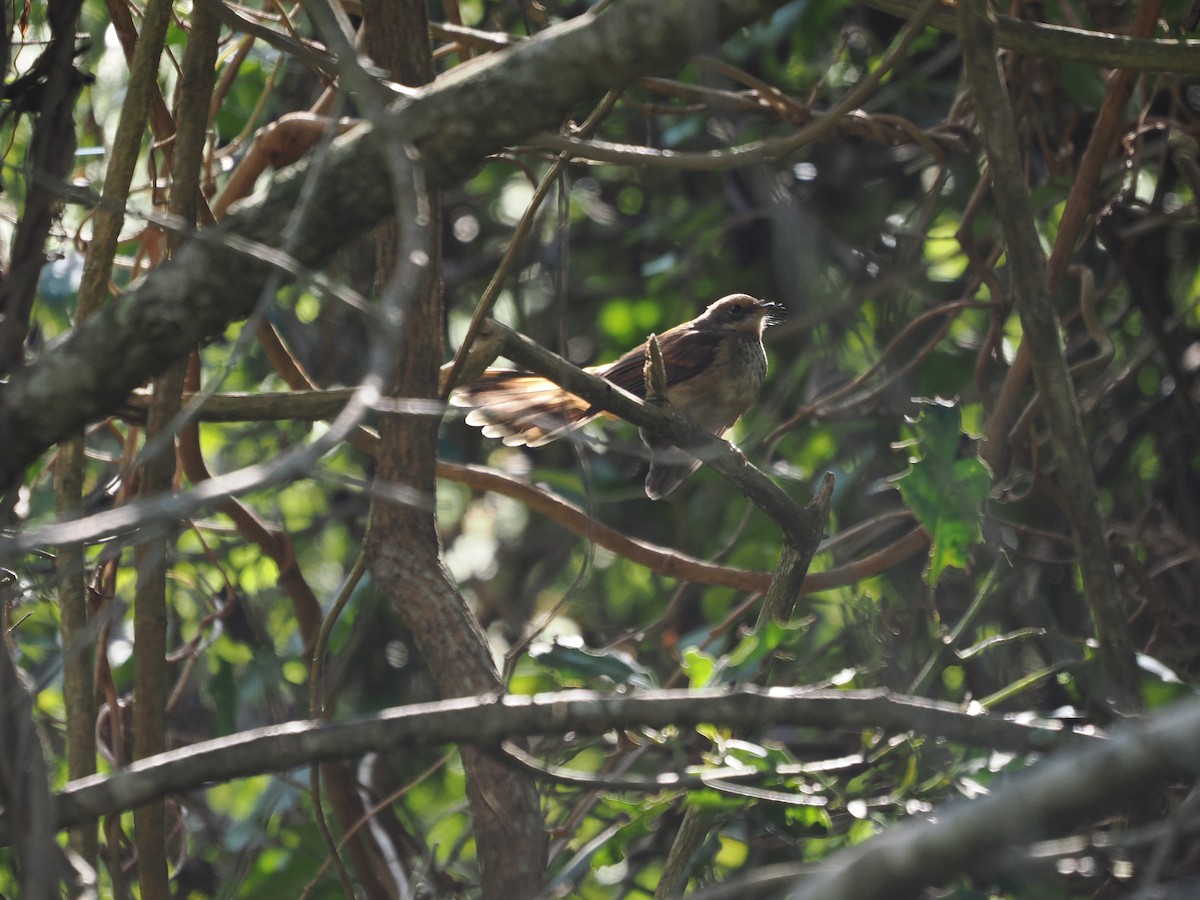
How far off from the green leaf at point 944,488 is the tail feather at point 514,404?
1.88m

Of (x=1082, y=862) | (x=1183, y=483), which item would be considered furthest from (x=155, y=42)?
(x=1183, y=483)

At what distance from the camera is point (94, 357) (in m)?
1.62

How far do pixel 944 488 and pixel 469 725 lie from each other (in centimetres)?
127

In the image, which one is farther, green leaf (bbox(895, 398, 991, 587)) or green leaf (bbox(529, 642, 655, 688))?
green leaf (bbox(895, 398, 991, 587))

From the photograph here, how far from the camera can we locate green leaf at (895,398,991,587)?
2.46 metres

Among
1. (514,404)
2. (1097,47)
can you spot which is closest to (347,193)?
(1097,47)

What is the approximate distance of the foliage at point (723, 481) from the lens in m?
2.48

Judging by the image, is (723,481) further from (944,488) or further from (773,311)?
(944,488)

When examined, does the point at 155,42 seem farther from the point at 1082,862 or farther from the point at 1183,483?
the point at 1183,483

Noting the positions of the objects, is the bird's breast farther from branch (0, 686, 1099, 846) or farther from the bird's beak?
branch (0, 686, 1099, 846)

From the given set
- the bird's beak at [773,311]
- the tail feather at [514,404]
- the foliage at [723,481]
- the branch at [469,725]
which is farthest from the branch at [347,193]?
the bird's beak at [773,311]

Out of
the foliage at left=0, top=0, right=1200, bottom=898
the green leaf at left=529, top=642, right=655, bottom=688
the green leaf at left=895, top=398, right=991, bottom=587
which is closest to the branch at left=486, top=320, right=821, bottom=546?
the foliage at left=0, top=0, right=1200, bottom=898

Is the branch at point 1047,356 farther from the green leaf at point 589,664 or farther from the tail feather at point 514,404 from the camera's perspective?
the tail feather at point 514,404

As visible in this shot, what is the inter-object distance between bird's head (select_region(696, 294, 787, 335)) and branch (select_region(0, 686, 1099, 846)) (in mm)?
3327
